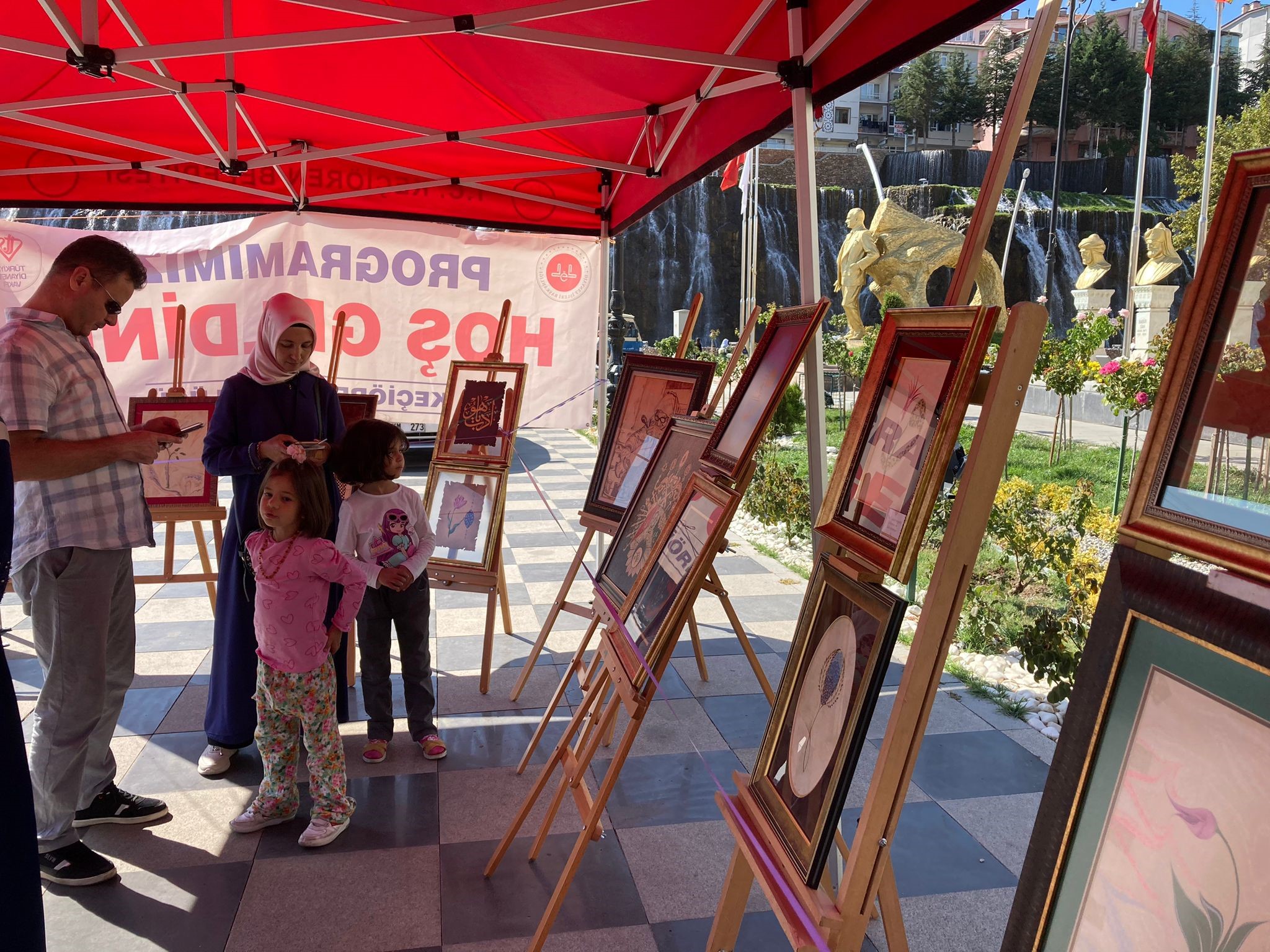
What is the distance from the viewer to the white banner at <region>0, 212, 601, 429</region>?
15.2 feet

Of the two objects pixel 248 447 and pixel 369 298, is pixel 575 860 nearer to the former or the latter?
Result: pixel 248 447

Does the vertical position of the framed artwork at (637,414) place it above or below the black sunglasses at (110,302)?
below

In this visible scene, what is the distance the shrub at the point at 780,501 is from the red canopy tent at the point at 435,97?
2627 millimetres

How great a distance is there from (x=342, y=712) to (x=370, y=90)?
243 cm

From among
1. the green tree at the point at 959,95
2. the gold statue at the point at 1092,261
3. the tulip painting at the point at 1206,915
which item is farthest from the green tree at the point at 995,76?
the tulip painting at the point at 1206,915

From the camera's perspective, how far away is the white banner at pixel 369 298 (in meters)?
4.64

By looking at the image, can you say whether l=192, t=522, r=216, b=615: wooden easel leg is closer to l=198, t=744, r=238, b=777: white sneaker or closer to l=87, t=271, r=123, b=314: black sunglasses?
l=198, t=744, r=238, b=777: white sneaker

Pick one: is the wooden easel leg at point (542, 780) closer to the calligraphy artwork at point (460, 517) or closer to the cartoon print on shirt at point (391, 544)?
the cartoon print on shirt at point (391, 544)

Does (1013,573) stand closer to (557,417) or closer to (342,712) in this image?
(557,417)

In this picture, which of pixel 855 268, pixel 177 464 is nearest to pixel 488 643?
pixel 177 464

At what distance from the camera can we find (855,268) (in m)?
15.8

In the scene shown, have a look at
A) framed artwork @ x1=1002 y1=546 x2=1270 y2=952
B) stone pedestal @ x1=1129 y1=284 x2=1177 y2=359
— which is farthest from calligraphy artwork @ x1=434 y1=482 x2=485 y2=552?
stone pedestal @ x1=1129 y1=284 x2=1177 y2=359

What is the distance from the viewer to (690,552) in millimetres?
1848

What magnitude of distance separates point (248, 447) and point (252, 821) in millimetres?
1095
